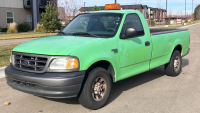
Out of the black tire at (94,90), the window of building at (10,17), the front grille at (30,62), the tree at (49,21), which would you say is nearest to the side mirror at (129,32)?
the black tire at (94,90)

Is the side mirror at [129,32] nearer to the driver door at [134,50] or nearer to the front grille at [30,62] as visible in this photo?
the driver door at [134,50]

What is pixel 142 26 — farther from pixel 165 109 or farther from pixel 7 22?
pixel 7 22

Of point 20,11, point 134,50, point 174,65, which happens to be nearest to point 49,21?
point 20,11

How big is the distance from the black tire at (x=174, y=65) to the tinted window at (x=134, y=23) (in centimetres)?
176

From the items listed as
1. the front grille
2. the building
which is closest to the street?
the front grille

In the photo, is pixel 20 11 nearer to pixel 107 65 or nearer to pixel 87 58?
pixel 107 65

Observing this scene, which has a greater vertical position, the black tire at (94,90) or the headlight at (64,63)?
the headlight at (64,63)

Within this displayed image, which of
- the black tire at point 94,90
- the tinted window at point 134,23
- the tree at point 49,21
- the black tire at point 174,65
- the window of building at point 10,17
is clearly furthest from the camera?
the window of building at point 10,17

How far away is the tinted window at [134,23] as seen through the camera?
527cm

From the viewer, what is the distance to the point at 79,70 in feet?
12.9

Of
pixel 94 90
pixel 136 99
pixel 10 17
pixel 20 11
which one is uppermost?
pixel 20 11

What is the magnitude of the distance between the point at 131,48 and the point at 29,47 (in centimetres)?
212

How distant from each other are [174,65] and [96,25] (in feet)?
10.1

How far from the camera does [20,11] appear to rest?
3066cm
